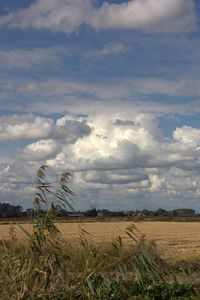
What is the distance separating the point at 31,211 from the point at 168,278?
4.20 metres

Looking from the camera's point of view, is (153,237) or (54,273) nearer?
(54,273)

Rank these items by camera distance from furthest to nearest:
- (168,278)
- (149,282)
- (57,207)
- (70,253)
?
1. (70,253)
2. (168,278)
3. (149,282)
4. (57,207)

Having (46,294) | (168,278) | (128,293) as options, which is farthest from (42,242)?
(168,278)

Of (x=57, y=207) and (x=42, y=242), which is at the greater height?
(x=57, y=207)

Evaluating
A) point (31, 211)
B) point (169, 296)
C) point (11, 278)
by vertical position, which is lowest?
point (169, 296)

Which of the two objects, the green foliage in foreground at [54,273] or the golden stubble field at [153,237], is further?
the golden stubble field at [153,237]

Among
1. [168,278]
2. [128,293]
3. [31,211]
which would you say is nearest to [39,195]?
[31,211]

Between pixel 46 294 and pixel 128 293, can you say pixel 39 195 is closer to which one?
pixel 46 294

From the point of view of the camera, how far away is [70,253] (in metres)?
11.8

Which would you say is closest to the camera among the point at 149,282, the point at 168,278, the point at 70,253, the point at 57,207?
the point at 57,207

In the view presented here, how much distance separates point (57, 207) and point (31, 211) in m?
0.53

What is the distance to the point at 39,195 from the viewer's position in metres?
8.14

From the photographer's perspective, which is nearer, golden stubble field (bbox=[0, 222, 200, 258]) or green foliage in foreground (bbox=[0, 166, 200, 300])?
green foliage in foreground (bbox=[0, 166, 200, 300])

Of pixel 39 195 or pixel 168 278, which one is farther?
pixel 168 278
